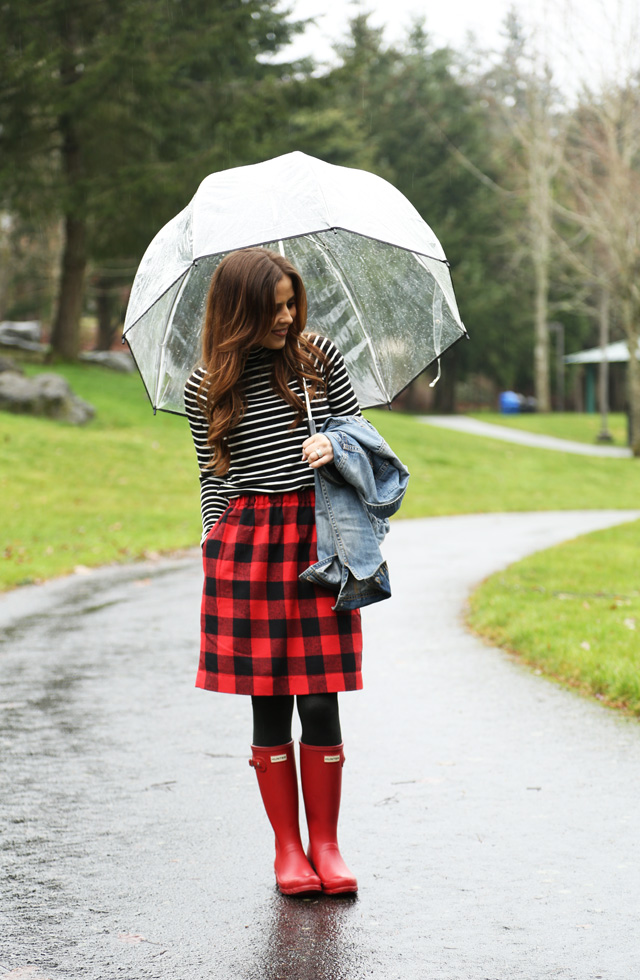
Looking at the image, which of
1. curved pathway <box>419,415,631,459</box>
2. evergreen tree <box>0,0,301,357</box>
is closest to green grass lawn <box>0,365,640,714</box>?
curved pathway <box>419,415,631,459</box>

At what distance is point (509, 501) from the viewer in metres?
21.2

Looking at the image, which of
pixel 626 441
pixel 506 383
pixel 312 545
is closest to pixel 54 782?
pixel 312 545

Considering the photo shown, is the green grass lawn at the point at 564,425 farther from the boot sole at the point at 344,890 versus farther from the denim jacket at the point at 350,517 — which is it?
the boot sole at the point at 344,890

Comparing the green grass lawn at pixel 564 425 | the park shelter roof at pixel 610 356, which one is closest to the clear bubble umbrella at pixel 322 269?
the green grass lawn at pixel 564 425

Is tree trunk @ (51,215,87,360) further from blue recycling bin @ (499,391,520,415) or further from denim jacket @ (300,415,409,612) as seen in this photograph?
denim jacket @ (300,415,409,612)

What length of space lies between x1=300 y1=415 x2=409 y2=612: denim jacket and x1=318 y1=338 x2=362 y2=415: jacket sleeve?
11cm

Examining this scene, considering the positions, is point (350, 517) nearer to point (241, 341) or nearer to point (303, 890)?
point (241, 341)

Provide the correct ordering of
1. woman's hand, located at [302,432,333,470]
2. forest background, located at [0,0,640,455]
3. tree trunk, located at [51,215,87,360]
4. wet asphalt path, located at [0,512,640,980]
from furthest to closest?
tree trunk, located at [51,215,87,360] → forest background, located at [0,0,640,455] → woman's hand, located at [302,432,333,470] → wet asphalt path, located at [0,512,640,980]

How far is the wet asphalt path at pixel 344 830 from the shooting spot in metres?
2.96

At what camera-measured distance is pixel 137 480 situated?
18.3 m

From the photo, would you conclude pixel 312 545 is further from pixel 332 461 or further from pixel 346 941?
pixel 346 941

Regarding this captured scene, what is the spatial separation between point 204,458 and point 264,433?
8.6 inches

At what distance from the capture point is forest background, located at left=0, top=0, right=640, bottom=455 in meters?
24.1

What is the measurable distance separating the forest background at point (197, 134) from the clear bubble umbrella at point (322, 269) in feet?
67.0
